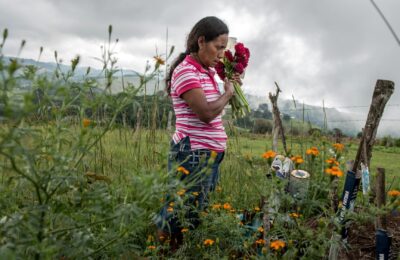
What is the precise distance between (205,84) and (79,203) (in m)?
1.27

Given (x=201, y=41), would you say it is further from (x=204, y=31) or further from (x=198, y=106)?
(x=198, y=106)

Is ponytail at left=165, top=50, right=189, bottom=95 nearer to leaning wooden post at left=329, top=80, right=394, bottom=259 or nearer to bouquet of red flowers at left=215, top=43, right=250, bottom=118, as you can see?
bouquet of red flowers at left=215, top=43, right=250, bottom=118

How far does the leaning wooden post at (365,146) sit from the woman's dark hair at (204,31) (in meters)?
0.94

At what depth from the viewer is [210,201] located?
283 cm

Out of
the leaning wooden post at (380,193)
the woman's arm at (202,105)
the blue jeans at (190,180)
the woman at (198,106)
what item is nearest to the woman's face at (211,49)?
the woman at (198,106)

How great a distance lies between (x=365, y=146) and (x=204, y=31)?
1.13 m

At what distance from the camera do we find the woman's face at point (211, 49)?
2529mm

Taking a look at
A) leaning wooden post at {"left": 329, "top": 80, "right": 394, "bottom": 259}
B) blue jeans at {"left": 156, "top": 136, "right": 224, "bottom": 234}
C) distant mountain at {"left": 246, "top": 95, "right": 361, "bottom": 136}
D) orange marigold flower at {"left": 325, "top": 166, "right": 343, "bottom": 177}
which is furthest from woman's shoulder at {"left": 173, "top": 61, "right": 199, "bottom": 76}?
distant mountain at {"left": 246, "top": 95, "right": 361, "bottom": 136}

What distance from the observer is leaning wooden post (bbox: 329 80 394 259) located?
1.95 metres

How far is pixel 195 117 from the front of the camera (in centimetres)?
250

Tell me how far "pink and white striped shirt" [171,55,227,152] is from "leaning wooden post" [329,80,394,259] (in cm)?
82

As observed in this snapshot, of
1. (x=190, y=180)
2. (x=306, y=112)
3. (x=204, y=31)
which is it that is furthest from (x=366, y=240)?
(x=306, y=112)

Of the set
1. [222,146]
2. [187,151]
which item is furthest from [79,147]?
[222,146]

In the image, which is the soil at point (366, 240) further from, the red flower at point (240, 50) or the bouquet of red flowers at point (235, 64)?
the red flower at point (240, 50)
